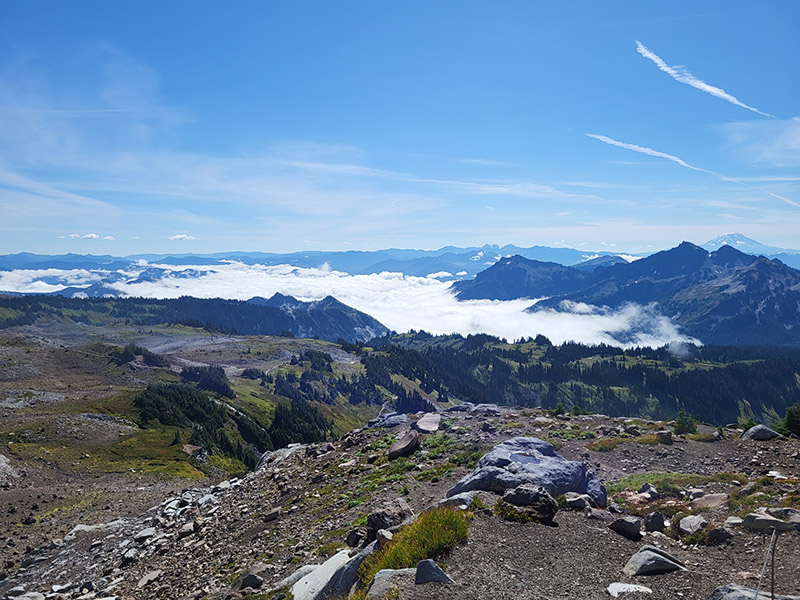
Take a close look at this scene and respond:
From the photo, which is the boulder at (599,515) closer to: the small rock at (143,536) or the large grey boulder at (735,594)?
the large grey boulder at (735,594)

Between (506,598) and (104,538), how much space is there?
1107 inches

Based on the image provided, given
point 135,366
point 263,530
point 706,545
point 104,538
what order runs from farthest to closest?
1. point 135,366
2. point 104,538
3. point 263,530
4. point 706,545

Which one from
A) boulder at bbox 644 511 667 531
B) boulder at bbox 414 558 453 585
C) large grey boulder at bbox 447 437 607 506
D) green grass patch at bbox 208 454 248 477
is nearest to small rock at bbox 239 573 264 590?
boulder at bbox 414 558 453 585

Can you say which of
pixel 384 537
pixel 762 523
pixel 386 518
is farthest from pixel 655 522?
pixel 384 537

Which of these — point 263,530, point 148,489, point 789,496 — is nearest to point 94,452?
point 148,489

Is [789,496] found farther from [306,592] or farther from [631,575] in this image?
[306,592]

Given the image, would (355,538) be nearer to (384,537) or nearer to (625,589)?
(384,537)

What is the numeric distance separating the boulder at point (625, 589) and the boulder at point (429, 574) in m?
4.11

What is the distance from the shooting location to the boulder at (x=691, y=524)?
47.5 feet

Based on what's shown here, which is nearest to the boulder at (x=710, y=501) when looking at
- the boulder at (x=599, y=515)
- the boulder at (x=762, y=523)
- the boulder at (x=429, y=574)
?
the boulder at (x=762, y=523)

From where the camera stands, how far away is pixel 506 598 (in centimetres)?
1096

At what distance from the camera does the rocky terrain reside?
12305 mm

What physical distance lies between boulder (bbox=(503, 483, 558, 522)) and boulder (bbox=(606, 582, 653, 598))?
150 inches

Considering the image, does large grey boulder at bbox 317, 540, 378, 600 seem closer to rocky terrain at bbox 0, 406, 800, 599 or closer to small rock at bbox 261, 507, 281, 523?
rocky terrain at bbox 0, 406, 800, 599
